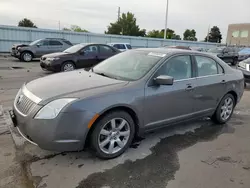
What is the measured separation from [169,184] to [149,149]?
2.93 ft

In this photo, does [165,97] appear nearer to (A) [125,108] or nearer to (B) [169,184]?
(A) [125,108]

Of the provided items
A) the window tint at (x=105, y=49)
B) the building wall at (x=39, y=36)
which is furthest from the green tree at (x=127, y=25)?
the window tint at (x=105, y=49)

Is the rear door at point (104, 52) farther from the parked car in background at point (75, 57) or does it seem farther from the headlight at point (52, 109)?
the headlight at point (52, 109)

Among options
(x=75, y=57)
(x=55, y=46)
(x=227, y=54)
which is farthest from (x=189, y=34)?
(x=75, y=57)

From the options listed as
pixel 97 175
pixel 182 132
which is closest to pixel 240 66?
pixel 182 132

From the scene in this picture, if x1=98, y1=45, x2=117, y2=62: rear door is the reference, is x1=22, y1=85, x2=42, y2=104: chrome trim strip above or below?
below

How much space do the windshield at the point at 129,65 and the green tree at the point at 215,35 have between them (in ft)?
Answer: 266

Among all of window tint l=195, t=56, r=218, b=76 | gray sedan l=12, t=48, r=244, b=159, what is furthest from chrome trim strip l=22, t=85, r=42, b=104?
window tint l=195, t=56, r=218, b=76

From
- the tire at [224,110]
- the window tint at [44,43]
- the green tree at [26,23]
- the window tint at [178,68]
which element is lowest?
the tire at [224,110]

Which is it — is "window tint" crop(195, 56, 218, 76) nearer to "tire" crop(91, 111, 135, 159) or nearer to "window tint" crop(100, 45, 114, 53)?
"tire" crop(91, 111, 135, 159)

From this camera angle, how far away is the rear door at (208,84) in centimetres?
421

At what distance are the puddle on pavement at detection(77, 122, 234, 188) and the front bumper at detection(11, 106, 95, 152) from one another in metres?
0.49

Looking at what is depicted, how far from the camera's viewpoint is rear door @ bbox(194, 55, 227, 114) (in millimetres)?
4206

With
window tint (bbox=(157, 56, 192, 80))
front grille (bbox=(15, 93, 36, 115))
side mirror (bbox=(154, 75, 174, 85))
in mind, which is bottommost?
front grille (bbox=(15, 93, 36, 115))
